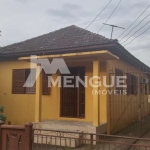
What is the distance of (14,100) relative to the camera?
31.5ft

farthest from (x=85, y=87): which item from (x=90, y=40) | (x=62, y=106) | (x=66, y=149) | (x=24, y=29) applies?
(x=24, y=29)

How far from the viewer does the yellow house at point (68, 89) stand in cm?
743

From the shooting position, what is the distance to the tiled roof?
25.0 feet

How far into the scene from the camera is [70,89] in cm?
873

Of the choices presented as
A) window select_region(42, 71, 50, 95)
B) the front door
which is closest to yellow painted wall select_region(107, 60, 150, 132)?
the front door

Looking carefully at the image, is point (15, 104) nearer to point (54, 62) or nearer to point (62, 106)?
point (62, 106)

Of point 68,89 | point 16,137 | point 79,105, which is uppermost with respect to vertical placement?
point 68,89

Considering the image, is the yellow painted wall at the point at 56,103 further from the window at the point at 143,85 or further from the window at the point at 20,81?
the window at the point at 143,85

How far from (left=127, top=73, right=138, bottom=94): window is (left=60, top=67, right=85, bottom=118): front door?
10.9 ft

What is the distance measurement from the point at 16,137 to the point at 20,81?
208 inches

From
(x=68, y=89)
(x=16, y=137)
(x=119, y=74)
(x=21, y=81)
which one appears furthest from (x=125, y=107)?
(x=16, y=137)

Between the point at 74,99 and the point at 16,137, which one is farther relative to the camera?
the point at 74,99

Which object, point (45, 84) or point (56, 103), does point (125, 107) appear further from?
point (45, 84)

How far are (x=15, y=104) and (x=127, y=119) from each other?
5.34m
